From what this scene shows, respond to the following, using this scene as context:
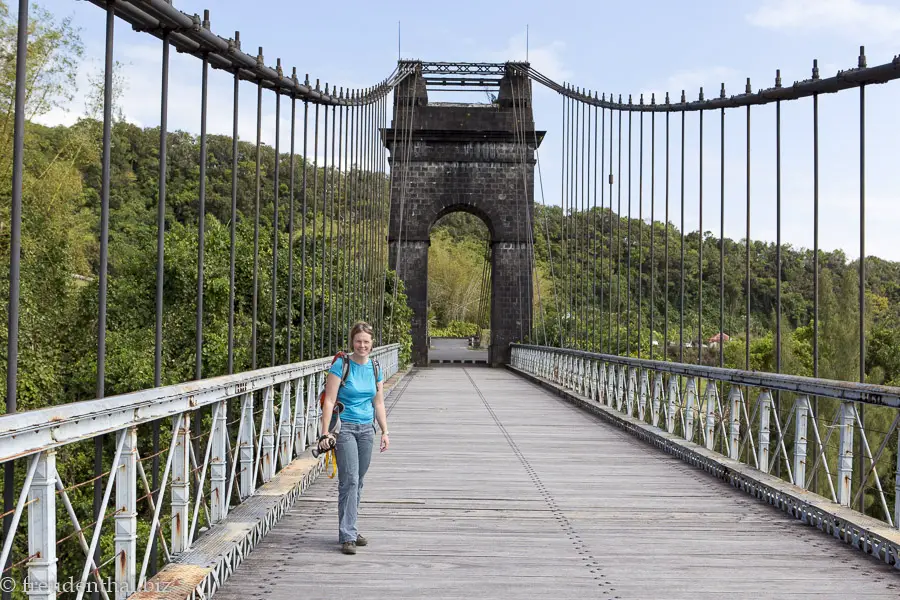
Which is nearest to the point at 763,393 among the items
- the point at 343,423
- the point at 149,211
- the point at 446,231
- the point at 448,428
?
the point at 343,423

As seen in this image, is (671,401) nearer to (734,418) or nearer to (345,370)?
(734,418)

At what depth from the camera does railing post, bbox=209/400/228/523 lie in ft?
13.4

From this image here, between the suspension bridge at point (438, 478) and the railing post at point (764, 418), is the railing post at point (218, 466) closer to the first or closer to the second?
the suspension bridge at point (438, 478)

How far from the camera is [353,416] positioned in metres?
4.34

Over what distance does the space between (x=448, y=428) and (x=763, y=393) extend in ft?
14.5

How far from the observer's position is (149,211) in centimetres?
2647

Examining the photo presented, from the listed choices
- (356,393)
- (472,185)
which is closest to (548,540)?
(356,393)

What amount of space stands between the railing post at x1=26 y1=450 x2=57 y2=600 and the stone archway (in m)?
23.4

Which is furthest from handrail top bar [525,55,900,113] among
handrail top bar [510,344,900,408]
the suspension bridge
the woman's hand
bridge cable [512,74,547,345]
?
bridge cable [512,74,547,345]

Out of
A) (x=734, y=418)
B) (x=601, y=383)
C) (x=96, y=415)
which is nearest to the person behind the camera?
(x=96, y=415)

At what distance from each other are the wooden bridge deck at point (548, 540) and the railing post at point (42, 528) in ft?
3.69

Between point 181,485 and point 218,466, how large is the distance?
1.87ft

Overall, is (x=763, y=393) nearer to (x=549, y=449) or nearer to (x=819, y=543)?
(x=819, y=543)

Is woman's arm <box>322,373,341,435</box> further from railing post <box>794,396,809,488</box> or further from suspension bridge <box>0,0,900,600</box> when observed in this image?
railing post <box>794,396,809,488</box>
